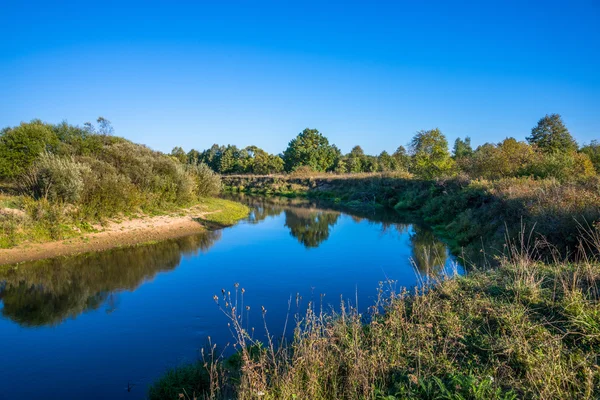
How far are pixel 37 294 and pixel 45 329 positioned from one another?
3182mm

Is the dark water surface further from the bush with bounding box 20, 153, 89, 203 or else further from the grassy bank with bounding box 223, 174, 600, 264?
the bush with bounding box 20, 153, 89, 203

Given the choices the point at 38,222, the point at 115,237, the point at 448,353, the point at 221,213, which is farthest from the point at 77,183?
the point at 448,353

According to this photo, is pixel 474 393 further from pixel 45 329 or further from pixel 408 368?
pixel 45 329

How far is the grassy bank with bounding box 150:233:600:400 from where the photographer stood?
4195 millimetres

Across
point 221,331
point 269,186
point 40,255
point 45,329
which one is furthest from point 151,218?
point 269,186

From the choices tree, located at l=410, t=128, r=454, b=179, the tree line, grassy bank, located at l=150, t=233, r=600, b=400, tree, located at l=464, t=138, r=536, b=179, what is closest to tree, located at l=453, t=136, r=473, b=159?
the tree line

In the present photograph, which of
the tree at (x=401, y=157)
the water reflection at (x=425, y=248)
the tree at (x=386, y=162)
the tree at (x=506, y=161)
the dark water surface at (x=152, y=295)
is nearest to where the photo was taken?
the dark water surface at (x=152, y=295)

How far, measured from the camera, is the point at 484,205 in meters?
19.6

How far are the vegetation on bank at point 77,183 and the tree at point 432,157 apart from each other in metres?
21.1

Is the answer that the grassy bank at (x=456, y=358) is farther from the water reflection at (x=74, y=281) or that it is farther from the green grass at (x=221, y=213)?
the green grass at (x=221, y=213)

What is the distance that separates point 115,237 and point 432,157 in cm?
3337

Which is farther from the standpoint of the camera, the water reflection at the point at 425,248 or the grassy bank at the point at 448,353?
the water reflection at the point at 425,248

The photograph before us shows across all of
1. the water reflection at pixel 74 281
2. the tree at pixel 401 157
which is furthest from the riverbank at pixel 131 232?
the tree at pixel 401 157

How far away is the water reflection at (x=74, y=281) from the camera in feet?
34.9
